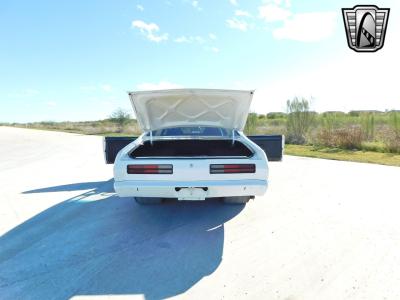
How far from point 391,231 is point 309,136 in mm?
11921

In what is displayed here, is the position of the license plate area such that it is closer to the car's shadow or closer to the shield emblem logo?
the car's shadow

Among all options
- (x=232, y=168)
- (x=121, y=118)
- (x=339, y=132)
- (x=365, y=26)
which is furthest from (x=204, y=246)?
(x=121, y=118)

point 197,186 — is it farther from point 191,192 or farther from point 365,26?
point 365,26

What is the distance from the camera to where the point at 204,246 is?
3.21m

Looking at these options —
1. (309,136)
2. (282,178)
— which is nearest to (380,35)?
(282,178)

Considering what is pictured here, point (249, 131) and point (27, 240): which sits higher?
point (249, 131)

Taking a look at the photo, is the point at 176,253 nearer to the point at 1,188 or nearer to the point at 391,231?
the point at 391,231

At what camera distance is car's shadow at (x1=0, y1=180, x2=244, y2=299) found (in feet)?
8.21

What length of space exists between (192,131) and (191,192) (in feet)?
6.15

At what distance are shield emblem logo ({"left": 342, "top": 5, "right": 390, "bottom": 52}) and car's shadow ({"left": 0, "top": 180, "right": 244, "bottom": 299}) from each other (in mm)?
7010

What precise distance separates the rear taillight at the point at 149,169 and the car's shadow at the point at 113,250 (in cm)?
85

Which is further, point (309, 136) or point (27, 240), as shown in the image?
point (309, 136)

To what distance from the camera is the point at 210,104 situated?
14.2ft

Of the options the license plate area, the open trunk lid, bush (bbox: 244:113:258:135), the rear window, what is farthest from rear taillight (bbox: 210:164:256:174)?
bush (bbox: 244:113:258:135)
